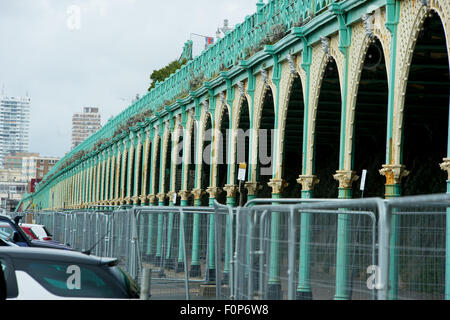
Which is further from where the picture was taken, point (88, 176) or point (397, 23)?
point (88, 176)

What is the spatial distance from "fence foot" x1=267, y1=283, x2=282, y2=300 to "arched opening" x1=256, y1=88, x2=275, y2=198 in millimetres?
14057

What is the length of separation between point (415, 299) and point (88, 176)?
2300 inches

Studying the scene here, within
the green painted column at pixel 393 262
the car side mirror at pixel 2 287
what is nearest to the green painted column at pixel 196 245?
the car side mirror at pixel 2 287

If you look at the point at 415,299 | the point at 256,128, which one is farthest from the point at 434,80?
the point at 415,299

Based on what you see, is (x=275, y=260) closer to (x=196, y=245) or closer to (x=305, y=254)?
(x=305, y=254)

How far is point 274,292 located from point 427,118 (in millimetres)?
16297

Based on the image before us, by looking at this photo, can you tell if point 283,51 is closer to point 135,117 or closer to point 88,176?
point 135,117

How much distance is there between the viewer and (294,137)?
3161 centimetres

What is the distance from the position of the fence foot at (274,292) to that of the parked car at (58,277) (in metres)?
1.41

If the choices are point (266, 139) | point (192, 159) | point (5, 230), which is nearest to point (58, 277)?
point (5, 230)

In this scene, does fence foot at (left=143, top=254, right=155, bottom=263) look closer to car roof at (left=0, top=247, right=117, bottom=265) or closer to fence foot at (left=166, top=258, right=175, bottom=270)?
fence foot at (left=166, top=258, right=175, bottom=270)

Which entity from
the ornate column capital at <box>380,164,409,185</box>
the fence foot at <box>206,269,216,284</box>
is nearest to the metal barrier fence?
the fence foot at <box>206,269,216,284</box>

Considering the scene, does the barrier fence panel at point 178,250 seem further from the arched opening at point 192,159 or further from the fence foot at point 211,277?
the arched opening at point 192,159

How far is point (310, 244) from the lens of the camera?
8617 mm
